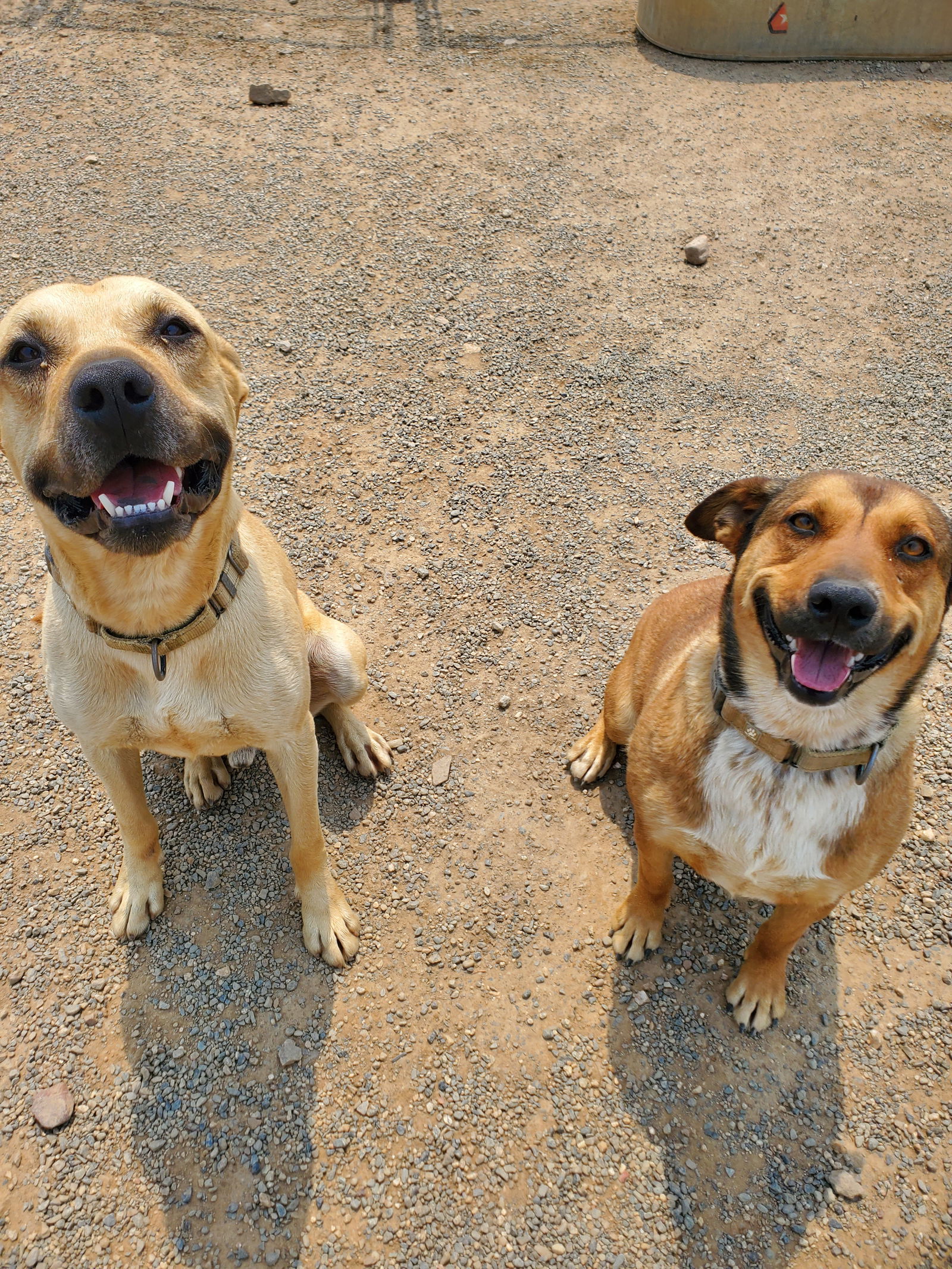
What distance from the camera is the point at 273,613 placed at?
282 cm

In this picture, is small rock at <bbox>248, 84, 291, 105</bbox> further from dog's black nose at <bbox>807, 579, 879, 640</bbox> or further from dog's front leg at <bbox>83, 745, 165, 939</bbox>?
dog's black nose at <bbox>807, 579, 879, 640</bbox>

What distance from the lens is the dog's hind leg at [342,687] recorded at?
3557mm

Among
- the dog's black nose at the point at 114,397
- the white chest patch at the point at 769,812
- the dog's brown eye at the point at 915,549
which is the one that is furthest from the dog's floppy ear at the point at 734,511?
the dog's black nose at the point at 114,397

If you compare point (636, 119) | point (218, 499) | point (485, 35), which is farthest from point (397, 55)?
point (218, 499)

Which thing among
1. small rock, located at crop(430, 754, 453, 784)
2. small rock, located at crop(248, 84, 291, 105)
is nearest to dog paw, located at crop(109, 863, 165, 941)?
small rock, located at crop(430, 754, 453, 784)

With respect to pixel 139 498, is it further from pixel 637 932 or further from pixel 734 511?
pixel 637 932

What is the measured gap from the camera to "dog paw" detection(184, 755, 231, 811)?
3697 mm

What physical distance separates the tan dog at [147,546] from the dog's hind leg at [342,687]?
44 centimetres

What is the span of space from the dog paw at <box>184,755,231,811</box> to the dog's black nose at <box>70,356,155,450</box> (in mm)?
1912

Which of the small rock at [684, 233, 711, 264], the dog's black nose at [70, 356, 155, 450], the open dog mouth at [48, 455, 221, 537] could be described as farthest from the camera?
the small rock at [684, 233, 711, 264]

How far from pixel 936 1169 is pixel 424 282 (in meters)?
6.44

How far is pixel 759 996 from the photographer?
3150 millimetres

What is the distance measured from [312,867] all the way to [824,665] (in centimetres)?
217

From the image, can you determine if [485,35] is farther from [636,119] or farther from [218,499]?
[218,499]
